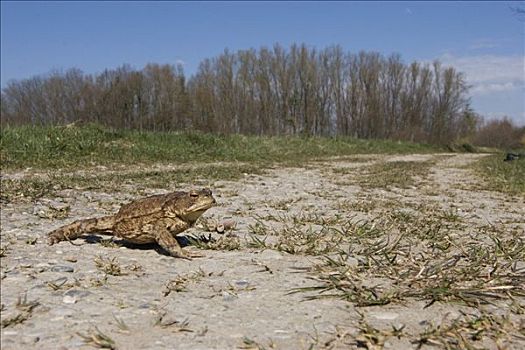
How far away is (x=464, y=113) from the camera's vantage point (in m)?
58.4

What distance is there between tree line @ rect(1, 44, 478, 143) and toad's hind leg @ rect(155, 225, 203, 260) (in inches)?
1364

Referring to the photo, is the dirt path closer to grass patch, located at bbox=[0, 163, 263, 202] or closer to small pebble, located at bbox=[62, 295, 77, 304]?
small pebble, located at bbox=[62, 295, 77, 304]

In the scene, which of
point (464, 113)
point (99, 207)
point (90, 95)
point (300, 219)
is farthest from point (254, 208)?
point (464, 113)

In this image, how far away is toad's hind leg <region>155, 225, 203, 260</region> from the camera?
144 inches

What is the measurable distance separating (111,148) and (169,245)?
11102 mm

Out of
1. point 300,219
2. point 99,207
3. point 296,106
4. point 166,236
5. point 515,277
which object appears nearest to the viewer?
point 515,277

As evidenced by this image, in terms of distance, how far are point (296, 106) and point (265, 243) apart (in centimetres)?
4288

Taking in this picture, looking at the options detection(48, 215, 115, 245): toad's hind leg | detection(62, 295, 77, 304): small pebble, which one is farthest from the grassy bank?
detection(62, 295, 77, 304): small pebble

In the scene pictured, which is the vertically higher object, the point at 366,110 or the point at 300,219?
the point at 366,110

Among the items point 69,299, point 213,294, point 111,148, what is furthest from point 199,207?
point 111,148

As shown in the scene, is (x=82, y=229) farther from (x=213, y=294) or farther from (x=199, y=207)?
(x=213, y=294)

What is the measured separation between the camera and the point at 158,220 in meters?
3.80

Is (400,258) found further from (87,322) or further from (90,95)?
(90,95)

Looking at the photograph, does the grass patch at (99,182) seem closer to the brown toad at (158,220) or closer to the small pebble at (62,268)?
the brown toad at (158,220)
